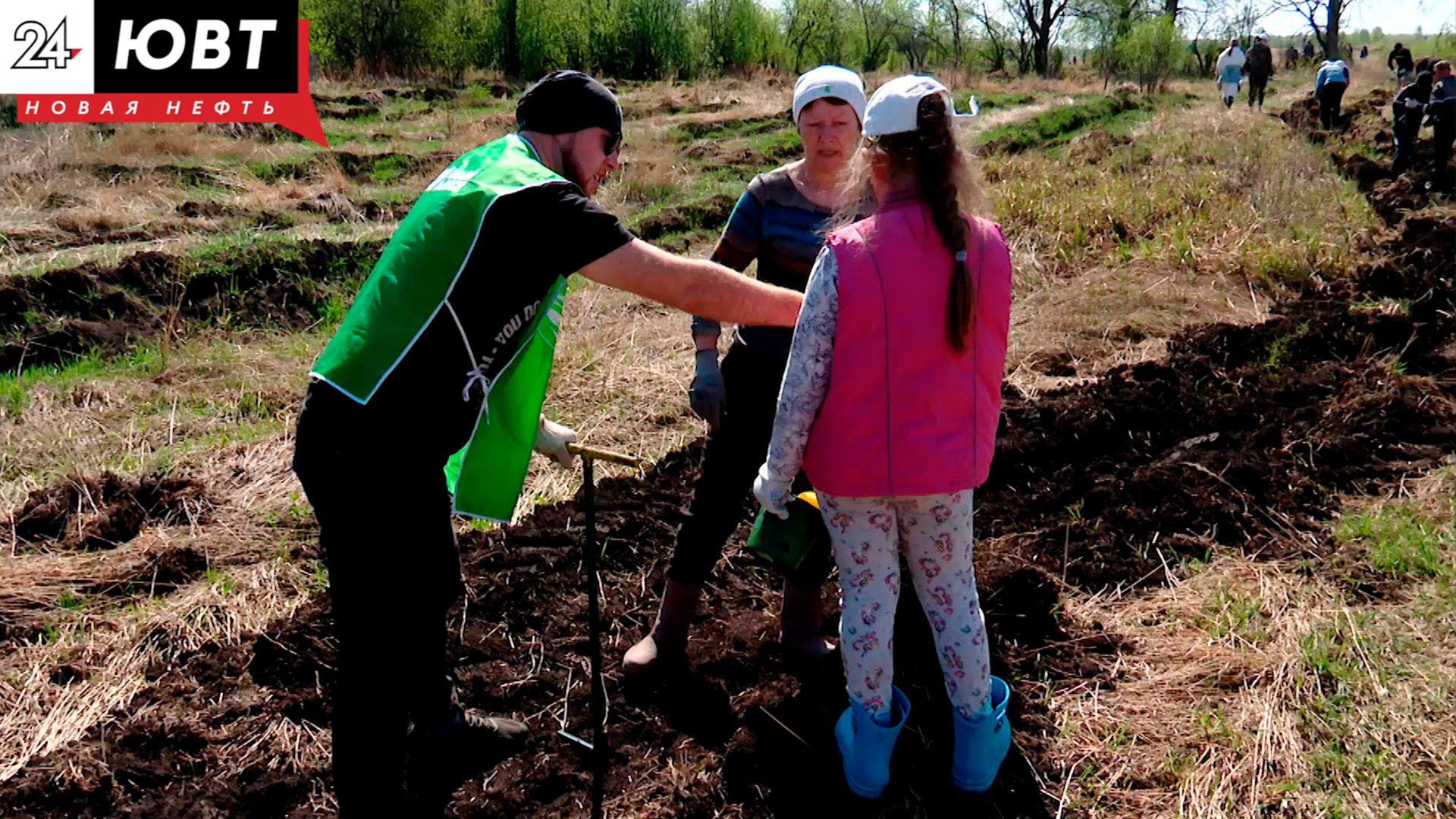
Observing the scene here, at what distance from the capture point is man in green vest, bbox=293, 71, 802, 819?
241 cm

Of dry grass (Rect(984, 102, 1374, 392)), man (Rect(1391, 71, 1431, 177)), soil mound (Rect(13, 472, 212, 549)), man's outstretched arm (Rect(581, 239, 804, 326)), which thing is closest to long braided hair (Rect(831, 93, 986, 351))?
man's outstretched arm (Rect(581, 239, 804, 326))

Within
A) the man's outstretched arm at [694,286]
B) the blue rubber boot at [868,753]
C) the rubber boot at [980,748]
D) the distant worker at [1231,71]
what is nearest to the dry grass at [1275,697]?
the rubber boot at [980,748]

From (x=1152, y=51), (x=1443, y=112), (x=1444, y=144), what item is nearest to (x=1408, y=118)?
(x=1443, y=112)

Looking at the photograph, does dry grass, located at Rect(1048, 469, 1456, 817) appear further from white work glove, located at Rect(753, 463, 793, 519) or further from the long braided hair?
the long braided hair

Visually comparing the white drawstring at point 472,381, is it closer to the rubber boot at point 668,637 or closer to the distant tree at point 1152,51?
the rubber boot at point 668,637

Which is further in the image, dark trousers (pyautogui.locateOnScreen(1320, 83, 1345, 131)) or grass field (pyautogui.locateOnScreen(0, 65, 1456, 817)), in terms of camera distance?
dark trousers (pyautogui.locateOnScreen(1320, 83, 1345, 131))

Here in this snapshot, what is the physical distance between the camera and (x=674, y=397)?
627 centimetres

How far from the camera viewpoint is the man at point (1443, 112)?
12859 millimetres

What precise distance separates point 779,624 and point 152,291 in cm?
633

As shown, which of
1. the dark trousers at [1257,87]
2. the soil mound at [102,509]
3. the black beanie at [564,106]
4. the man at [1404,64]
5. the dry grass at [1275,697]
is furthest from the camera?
the dark trousers at [1257,87]

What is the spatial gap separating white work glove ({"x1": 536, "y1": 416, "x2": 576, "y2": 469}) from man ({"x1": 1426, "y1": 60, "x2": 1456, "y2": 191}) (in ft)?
42.4

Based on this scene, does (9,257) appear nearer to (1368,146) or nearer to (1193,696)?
(1193,696)

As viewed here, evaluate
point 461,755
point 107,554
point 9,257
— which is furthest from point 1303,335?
point 9,257

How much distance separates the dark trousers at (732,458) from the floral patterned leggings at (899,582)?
20.7 inches
